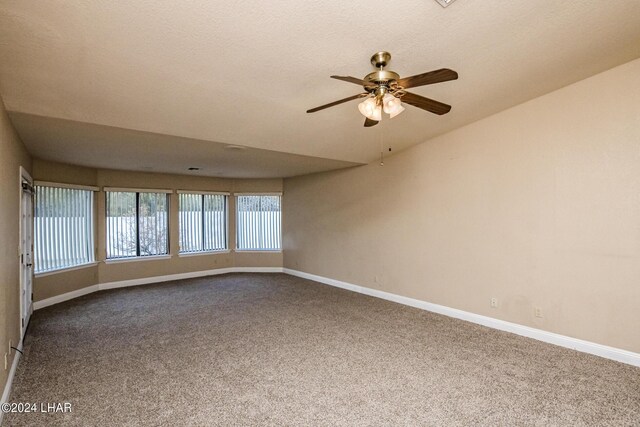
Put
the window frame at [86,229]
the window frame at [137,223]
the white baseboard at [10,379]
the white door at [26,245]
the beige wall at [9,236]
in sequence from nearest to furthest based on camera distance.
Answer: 1. the white baseboard at [10,379]
2. the beige wall at [9,236]
3. the white door at [26,245]
4. the window frame at [86,229]
5. the window frame at [137,223]

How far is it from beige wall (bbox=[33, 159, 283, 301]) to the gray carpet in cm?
117

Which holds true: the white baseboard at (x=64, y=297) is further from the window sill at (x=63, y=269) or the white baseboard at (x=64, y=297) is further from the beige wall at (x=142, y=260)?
the window sill at (x=63, y=269)

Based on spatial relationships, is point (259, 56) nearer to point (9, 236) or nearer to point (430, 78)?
point (430, 78)

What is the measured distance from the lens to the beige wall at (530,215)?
3.18 m

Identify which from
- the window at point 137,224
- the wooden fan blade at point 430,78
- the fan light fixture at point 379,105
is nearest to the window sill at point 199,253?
the window at point 137,224

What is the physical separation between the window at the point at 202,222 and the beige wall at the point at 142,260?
166 millimetres

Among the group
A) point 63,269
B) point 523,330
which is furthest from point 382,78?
point 63,269

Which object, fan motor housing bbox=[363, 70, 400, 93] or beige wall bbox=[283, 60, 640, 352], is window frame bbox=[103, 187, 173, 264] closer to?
beige wall bbox=[283, 60, 640, 352]

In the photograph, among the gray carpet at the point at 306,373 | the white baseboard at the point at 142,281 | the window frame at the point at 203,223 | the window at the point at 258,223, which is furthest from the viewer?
the window at the point at 258,223

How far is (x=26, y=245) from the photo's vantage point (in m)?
4.35

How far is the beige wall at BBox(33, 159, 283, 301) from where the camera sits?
17.4ft

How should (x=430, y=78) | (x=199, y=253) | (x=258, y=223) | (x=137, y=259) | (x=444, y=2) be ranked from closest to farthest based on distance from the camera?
(x=444, y=2), (x=430, y=78), (x=137, y=259), (x=199, y=253), (x=258, y=223)

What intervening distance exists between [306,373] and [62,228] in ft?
16.3

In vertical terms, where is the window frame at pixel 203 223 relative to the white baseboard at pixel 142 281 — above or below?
above
